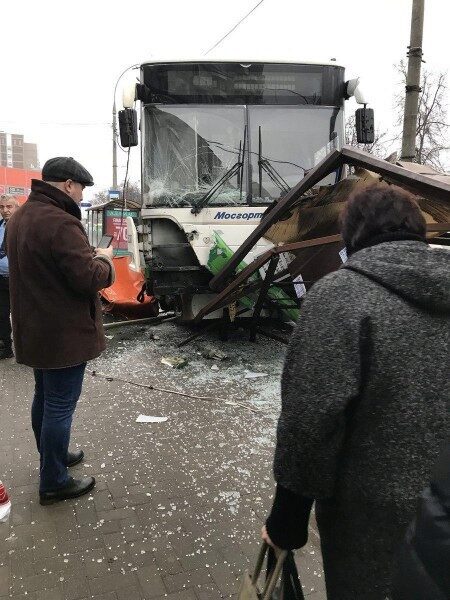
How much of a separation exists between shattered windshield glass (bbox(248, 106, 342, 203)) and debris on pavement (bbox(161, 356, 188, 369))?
7.15 feet

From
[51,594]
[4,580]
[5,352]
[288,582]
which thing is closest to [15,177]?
[5,352]

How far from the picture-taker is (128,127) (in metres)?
5.91

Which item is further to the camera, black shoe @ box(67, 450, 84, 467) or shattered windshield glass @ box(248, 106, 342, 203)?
shattered windshield glass @ box(248, 106, 342, 203)

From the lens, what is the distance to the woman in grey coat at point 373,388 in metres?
1.27

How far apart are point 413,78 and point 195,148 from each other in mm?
3294

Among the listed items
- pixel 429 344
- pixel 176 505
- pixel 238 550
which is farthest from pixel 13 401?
pixel 429 344

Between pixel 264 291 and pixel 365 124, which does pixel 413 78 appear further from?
pixel 264 291

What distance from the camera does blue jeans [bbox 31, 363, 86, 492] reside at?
282cm

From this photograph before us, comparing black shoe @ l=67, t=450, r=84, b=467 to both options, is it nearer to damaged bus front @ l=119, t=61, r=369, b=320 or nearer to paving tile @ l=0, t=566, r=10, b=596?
paving tile @ l=0, t=566, r=10, b=596

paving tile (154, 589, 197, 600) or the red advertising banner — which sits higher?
the red advertising banner

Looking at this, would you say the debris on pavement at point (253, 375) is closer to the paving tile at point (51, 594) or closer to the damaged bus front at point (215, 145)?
the damaged bus front at point (215, 145)

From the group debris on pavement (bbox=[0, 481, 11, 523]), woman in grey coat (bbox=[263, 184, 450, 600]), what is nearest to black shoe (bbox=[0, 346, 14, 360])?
debris on pavement (bbox=[0, 481, 11, 523])

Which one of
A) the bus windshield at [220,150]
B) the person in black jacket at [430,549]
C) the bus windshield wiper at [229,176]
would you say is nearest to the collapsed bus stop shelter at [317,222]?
the bus windshield wiper at [229,176]

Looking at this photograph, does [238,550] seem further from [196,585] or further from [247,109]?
[247,109]
